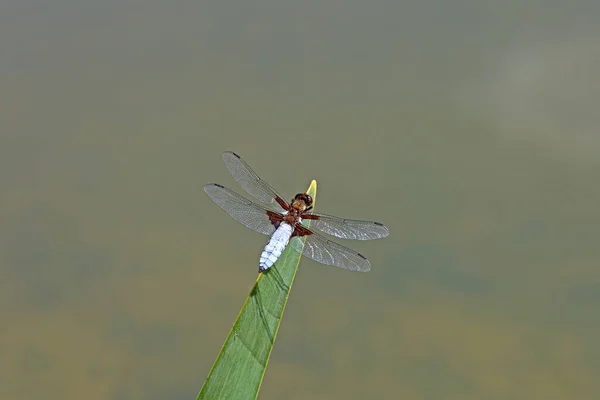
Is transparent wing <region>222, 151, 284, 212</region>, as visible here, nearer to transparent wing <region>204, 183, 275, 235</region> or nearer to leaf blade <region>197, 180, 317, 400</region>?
transparent wing <region>204, 183, 275, 235</region>

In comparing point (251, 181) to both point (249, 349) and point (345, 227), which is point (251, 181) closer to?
point (345, 227)

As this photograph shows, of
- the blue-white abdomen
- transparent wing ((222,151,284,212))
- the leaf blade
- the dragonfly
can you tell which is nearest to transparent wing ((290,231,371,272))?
the dragonfly

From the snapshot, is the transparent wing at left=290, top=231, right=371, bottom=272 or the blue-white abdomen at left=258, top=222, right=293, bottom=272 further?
the transparent wing at left=290, top=231, right=371, bottom=272

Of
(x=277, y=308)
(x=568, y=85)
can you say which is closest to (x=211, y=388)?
(x=277, y=308)

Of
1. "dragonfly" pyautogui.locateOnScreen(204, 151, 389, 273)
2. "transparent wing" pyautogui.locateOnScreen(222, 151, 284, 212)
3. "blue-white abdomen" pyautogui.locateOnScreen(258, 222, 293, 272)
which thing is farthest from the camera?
"transparent wing" pyautogui.locateOnScreen(222, 151, 284, 212)

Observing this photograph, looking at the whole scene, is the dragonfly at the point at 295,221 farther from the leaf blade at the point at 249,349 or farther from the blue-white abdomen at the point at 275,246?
the leaf blade at the point at 249,349

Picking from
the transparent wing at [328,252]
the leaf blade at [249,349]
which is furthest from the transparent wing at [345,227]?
the leaf blade at [249,349]

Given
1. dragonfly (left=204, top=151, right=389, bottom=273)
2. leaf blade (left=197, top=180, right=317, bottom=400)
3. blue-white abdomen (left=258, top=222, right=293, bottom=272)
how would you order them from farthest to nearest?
dragonfly (left=204, top=151, right=389, bottom=273) < blue-white abdomen (left=258, top=222, right=293, bottom=272) < leaf blade (left=197, top=180, right=317, bottom=400)

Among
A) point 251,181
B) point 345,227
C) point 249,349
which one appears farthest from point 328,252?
point 249,349
